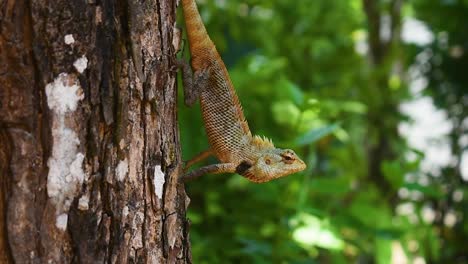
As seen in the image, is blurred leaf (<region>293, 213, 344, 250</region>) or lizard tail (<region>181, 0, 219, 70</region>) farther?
blurred leaf (<region>293, 213, 344, 250</region>)

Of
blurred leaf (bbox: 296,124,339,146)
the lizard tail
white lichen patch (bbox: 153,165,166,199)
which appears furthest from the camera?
blurred leaf (bbox: 296,124,339,146)

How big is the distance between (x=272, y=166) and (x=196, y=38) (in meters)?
0.55

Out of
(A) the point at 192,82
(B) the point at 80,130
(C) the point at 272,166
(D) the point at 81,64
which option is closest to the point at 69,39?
(D) the point at 81,64

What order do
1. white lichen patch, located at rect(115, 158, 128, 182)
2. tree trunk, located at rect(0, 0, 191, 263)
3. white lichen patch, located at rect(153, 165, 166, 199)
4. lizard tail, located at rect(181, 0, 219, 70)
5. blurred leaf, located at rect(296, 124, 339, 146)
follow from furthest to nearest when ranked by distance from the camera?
blurred leaf, located at rect(296, 124, 339, 146)
lizard tail, located at rect(181, 0, 219, 70)
white lichen patch, located at rect(153, 165, 166, 199)
white lichen patch, located at rect(115, 158, 128, 182)
tree trunk, located at rect(0, 0, 191, 263)

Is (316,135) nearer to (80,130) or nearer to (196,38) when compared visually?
(196,38)

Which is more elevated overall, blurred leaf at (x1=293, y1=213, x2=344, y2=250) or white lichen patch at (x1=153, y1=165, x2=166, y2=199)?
blurred leaf at (x1=293, y1=213, x2=344, y2=250)

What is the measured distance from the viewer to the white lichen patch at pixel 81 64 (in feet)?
5.31

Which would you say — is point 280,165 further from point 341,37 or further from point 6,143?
point 341,37

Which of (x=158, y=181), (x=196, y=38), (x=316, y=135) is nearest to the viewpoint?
(x=158, y=181)

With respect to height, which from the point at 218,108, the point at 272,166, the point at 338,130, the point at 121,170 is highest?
the point at 338,130

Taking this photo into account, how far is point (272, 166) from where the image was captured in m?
2.39

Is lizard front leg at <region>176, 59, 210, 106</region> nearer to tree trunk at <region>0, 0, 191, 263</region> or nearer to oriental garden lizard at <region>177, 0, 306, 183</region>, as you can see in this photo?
oriental garden lizard at <region>177, 0, 306, 183</region>

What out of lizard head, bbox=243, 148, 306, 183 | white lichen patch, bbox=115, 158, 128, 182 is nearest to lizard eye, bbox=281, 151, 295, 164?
lizard head, bbox=243, 148, 306, 183

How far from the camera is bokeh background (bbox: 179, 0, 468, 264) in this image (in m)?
3.41
